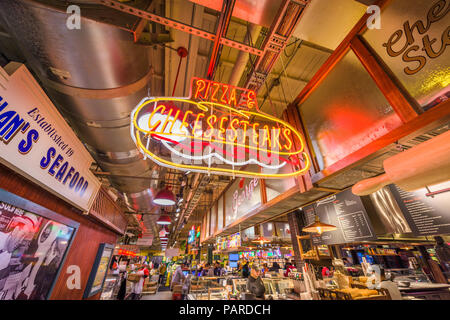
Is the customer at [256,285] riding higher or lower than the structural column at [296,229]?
lower

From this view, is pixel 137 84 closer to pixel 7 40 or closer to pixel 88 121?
pixel 88 121

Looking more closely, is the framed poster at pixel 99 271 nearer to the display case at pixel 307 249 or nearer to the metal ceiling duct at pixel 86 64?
the metal ceiling duct at pixel 86 64

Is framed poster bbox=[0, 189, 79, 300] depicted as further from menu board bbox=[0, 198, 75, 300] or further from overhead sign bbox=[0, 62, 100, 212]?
overhead sign bbox=[0, 62, 100, 212]

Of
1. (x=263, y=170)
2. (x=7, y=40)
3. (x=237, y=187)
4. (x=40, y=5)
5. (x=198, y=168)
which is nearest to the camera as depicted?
(x=40, y=5)

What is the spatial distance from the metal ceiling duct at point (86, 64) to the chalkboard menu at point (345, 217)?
468 cm

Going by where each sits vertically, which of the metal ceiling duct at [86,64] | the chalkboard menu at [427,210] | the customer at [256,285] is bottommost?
the customer at [256,285]

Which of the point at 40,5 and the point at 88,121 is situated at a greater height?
the point at 40,5

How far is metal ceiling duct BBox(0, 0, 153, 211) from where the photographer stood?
1.83m

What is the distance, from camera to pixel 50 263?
2768 mm

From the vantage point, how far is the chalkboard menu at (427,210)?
308cm

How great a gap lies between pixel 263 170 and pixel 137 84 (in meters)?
3.72

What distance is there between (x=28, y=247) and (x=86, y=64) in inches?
95.5

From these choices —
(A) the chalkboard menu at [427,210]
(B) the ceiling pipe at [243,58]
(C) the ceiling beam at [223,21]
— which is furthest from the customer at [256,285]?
(C) the ceiling beam at [223,21]

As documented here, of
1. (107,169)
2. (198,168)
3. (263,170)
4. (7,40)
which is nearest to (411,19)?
(198,168)
